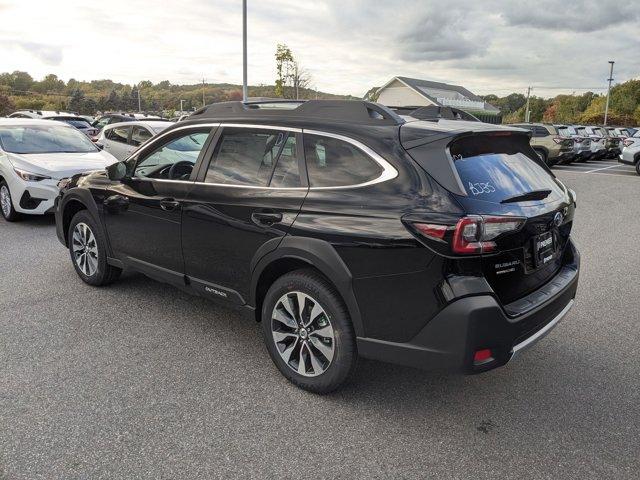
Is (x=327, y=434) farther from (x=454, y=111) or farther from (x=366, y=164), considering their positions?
(x=454, y=111)

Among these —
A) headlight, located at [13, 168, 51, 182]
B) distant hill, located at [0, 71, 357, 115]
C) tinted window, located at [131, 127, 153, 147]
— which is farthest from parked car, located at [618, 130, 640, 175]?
distant hill, located at [0, 71, 357, 115]

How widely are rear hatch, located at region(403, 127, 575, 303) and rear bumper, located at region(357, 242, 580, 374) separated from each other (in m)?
0.12

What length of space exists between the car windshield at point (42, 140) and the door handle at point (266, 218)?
22.1ft

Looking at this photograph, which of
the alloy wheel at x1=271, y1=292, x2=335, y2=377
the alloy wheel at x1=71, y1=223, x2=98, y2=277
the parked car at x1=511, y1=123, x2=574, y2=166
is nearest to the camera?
the alloy wheel at x1=271, y1=292, x2=335, y2=377

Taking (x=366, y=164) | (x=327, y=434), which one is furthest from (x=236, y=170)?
(x=327, y=434)

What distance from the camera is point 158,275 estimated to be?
428 centimetres

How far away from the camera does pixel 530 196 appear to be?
3.07 metres

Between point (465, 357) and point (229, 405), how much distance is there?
142 centimetres

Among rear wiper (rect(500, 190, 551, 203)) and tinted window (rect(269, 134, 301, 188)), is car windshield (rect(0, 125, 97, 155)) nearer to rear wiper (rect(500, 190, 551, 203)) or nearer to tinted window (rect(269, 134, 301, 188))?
tinted window (rect(269, 134, 301, 188))

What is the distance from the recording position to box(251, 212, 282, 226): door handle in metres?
3.24

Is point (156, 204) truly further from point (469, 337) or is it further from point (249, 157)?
point (469, 337)

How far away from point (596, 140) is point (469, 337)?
25.9 metres

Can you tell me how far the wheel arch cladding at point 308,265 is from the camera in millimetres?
2908

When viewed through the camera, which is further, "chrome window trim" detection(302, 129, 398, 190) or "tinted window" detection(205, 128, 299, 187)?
"tinted window" detection(205, 128, 299, 187)
